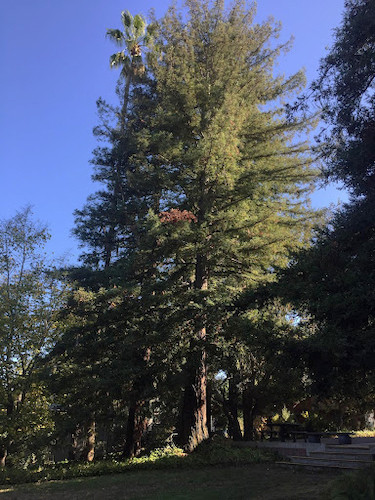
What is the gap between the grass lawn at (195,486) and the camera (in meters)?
6.76

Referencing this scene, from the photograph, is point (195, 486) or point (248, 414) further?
point (248, 414)

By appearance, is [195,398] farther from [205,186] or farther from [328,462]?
[205,186]

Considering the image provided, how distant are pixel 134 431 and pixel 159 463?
2795 millimetres

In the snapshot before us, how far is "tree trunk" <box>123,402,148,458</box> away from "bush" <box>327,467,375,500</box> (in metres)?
9.75

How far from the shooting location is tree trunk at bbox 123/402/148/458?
13.7 metres

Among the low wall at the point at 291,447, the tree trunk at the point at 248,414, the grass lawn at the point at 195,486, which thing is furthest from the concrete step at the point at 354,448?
the tree trunk at the point at 248,414

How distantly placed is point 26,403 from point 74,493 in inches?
118

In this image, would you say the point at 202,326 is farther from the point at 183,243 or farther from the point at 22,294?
the point at 22,294

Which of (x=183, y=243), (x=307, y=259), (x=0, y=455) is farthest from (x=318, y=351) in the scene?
(x=0, y=455)

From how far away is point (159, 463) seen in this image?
38.1ft

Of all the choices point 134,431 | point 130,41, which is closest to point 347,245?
point 134,431

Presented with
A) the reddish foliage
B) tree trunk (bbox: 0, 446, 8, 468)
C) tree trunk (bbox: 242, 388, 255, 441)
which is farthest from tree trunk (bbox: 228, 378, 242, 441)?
tree trunk (bbox: 0, 446, 8, 468)

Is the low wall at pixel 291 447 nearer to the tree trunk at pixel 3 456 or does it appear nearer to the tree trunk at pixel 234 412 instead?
the tree trunk at pixel 234 412

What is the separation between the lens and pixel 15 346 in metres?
10.7
